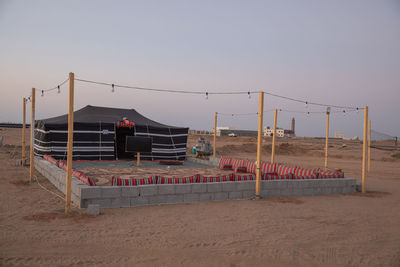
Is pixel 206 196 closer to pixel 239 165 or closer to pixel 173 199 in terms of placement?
pixel 173 199

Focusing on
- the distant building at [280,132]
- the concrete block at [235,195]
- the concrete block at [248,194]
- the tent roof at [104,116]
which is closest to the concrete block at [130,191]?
the concrete block at [235,195]

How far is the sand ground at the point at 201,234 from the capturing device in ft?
12.7

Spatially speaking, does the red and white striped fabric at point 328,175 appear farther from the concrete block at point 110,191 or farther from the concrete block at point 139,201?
the concrete block at point 110,191

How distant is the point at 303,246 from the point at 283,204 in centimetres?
261

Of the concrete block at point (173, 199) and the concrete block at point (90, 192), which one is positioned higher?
the concrete block at point (90, 192)

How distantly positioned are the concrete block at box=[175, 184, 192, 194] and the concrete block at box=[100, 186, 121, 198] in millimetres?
1159

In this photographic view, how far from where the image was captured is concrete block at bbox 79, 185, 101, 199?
585cm

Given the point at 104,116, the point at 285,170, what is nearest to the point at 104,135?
the point at 104,116

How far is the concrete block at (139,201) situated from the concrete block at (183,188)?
25.5 inches

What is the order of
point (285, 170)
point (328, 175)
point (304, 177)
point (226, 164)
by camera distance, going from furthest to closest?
point (226, 164), point (285, 170), point (328, 175), point (304, 177)

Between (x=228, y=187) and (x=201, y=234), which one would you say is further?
(x=228, y=187)

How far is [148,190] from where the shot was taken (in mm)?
6367

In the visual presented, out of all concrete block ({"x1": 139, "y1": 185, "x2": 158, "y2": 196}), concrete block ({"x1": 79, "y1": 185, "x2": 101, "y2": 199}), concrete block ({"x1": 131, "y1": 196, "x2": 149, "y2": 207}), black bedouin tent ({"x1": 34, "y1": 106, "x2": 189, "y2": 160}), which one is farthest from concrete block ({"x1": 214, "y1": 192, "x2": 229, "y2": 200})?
black bedouin tent ({"x1": 34, "y1": 106, "x2": 189, "y2": 160})

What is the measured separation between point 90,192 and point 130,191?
71cm
